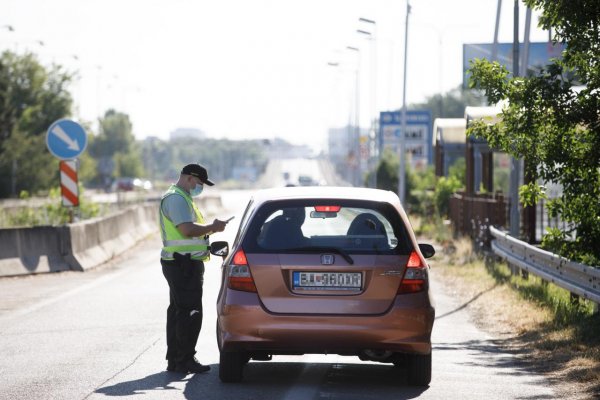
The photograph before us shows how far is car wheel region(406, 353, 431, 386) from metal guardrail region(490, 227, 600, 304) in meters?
3.16

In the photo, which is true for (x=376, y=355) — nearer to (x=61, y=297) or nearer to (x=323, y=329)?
(x=323, y=329)

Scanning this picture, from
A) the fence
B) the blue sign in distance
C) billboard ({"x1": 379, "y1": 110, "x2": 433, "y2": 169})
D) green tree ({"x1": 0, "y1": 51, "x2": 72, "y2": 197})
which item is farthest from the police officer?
green tree ({"x1": 0, "y1": 51, "x2": 72, "y2": 197})

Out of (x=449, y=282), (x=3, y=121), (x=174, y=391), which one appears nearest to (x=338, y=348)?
(x=174, y=391)

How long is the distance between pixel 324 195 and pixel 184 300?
1.74m

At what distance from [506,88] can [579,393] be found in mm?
4436

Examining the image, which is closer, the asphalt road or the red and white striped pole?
the asphalt road

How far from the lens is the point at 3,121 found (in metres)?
68.6

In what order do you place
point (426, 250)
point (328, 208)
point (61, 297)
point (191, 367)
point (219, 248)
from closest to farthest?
point (328, 208) → point (219, 248) → point (191, 367) → point (426, 250) → point (61, 297)

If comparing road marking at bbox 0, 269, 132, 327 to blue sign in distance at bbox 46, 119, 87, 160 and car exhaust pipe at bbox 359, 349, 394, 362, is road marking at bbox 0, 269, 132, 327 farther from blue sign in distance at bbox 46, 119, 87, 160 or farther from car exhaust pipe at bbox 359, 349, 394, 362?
car exhaust pipe at bbox 359, 349, 394, 362

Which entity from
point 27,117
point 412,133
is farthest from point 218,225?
point 27,117

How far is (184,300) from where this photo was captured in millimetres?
10945

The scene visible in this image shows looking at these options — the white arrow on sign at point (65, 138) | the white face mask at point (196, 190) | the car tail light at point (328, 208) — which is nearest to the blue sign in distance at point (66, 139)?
the white arrow on sign at point (65, 138)

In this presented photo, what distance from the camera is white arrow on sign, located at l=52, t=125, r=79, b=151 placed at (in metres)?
22.2

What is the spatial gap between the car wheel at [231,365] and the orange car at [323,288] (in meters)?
0.22
